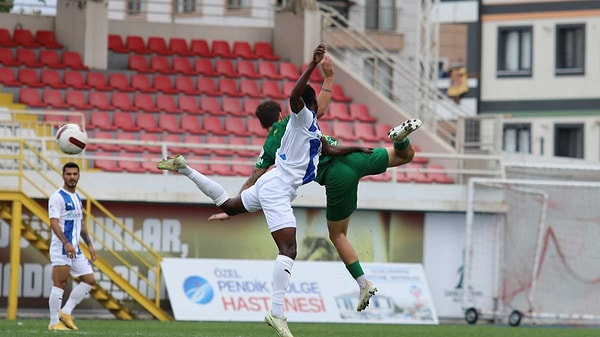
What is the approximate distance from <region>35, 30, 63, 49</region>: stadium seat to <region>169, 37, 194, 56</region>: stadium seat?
2.11 meters

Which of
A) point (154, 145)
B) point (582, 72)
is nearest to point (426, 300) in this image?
point (154, 145)

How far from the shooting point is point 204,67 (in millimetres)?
29656

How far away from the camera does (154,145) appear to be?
25.0 metres

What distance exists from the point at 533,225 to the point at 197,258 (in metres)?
5.77

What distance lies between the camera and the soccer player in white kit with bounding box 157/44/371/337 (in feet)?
49.1

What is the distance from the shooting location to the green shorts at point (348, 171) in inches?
625

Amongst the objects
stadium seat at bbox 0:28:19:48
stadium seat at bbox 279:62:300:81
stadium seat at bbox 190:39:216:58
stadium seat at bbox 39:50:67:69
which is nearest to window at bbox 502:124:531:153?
stadium seat at bbox 279:62:300:81

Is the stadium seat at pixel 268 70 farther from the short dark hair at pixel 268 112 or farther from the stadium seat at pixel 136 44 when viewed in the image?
the short dark hair at pixel 268 112

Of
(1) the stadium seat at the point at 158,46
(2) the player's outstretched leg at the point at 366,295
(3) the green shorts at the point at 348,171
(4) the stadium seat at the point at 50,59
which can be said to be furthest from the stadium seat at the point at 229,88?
(2) the player's outstretched leg at the point at 366,295


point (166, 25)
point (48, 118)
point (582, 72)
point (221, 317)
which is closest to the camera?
point (221, 317)

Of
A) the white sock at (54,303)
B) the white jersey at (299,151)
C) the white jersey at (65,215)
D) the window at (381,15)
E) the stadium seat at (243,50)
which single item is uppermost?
the window at (381,15)

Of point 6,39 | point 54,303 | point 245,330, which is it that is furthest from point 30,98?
point 245,330

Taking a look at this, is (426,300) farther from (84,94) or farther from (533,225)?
(84,94)

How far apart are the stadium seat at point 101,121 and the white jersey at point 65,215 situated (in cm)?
730
